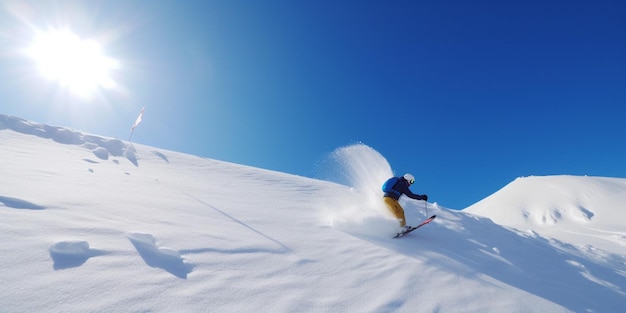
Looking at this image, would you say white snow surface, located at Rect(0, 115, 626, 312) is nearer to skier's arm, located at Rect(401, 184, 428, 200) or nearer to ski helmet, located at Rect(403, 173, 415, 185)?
skier's arm, located at Rect(401, 184, 428, 200)

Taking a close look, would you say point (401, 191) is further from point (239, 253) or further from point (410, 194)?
point (239, 253)

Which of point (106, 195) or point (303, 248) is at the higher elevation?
point (106, 195)

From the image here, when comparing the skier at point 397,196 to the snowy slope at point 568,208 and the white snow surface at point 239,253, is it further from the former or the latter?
the snowy slope at point 568,208

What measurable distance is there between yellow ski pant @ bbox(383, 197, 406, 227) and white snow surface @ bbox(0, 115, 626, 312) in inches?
8.6

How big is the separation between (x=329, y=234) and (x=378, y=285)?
87.9 inches

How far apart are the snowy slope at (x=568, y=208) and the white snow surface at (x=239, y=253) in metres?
9.94

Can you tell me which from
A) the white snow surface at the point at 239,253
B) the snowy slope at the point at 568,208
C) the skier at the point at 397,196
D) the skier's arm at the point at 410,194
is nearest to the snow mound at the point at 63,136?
the white snow surface at the point at 239,253

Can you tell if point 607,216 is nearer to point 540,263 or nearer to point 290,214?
point 540,263

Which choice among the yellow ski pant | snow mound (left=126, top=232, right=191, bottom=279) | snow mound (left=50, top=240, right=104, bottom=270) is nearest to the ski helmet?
the yellow ski pant

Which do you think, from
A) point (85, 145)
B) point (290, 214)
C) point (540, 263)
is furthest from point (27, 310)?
point (85, 145)

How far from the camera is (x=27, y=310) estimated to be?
2.29m

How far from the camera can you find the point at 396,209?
7793 millimetres

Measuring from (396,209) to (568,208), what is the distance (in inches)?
1003

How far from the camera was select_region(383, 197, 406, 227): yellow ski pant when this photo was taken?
7.63 metres
